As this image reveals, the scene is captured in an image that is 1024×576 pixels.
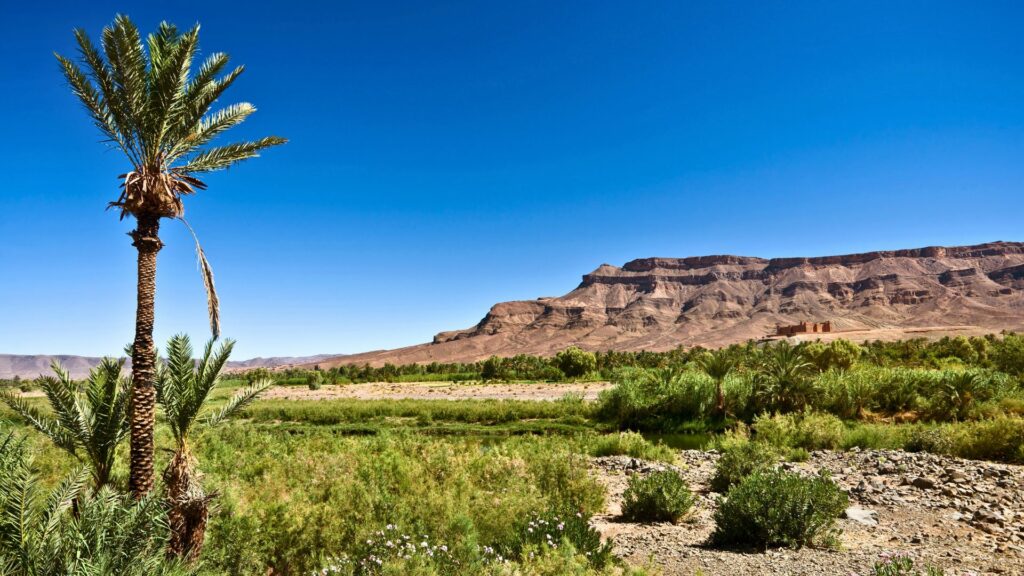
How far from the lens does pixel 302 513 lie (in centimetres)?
819

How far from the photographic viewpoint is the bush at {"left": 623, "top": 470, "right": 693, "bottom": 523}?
9.83 meters

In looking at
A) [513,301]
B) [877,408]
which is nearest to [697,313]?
[513,301]

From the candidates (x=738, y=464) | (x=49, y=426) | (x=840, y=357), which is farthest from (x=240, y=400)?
Answer: (x=840, y=357)

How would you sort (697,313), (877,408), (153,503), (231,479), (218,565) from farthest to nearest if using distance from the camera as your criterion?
(697,313)
(877,408)
(231,479)
(218,565)
(153,503)

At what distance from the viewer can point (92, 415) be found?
306 inches

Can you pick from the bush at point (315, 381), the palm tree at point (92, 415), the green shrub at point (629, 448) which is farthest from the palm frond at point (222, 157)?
the bush at point (315, 381)

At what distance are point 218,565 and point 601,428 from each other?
21325mm

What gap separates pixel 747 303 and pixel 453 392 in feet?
448

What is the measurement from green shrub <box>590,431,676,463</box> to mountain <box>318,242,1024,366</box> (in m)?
113

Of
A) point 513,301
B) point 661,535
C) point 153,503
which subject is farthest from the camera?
point 513,301

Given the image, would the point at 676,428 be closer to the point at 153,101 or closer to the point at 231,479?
the point at 231,479

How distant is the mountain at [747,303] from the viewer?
134375 millimetres

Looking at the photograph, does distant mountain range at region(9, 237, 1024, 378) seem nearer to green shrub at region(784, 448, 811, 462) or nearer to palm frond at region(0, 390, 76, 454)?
green shrub at region(784, 448, 811, 462)

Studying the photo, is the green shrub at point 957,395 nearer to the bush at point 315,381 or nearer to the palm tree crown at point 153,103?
the palm tree crown at point 153,103
